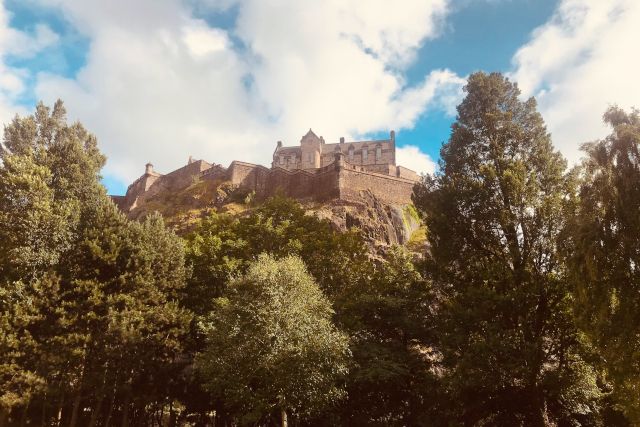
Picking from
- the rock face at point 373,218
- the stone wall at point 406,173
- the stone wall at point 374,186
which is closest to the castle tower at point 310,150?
the stone wall at point 406,173

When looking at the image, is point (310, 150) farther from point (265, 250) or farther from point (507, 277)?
point (507, 277)

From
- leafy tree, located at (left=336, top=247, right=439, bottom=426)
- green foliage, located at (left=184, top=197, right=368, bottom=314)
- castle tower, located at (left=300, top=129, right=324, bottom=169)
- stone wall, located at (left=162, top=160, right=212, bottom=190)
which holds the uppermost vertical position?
castle tower, located at (left=300, top=129, right=324, bottom=169)

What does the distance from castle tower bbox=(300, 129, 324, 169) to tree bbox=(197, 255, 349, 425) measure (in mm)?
64483

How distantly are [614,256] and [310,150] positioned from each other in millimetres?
72923

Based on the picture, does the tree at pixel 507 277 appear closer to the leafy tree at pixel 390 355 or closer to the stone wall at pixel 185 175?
the leafy tree at pixel 390 355

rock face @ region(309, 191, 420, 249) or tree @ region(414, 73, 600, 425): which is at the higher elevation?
rock face @ region(309, 191, 420, 249)

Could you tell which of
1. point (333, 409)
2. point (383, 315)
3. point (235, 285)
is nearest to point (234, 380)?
point (235, 285)

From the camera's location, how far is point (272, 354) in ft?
57.4

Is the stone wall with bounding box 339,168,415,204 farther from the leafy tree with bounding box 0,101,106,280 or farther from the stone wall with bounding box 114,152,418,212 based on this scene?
the leafy tree with bounding box 0,101,106,280

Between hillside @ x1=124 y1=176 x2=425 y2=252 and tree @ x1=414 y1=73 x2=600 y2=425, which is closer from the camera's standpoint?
tree @ x1=414 y1=73 x2=600 y2=425

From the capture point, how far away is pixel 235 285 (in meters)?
20.5

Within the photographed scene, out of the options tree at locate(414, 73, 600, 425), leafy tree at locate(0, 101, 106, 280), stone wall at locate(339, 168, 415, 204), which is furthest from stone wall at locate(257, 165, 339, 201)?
tree at locate(414, 73, 600, 425)

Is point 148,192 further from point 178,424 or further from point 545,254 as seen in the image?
point 545,254

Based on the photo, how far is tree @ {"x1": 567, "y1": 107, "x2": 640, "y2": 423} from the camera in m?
13.4
